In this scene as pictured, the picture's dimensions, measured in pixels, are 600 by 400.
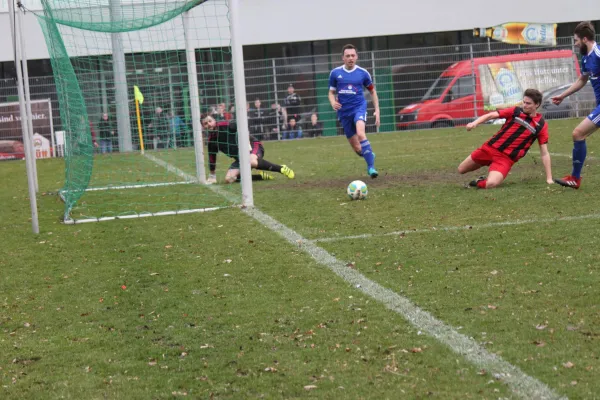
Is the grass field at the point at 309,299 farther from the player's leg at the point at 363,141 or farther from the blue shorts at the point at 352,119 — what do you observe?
the blue shorts at the point at 352,119

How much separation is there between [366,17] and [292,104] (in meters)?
4.85

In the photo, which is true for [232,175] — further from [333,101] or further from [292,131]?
[292,131]

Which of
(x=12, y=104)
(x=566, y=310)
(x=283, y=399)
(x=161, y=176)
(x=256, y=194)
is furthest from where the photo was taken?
(x=12, y=104)

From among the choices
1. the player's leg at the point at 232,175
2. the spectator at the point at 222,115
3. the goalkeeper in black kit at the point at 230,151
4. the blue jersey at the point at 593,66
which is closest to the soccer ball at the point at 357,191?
the blue jersey at the point at 593,66

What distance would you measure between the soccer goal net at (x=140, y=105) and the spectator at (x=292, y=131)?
545 centimetres

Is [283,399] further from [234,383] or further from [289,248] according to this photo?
[289,248]

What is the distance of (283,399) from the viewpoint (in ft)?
12.4

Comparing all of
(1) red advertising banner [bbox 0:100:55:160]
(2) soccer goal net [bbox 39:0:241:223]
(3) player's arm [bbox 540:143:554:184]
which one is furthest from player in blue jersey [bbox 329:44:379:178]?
(1) red advertising banner [bbox 0:100:55:160]

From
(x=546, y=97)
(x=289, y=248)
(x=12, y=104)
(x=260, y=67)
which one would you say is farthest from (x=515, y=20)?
(x=289, y=248)

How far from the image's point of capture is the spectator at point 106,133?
55.3 ft

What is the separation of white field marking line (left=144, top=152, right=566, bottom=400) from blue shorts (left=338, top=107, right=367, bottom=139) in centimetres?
497

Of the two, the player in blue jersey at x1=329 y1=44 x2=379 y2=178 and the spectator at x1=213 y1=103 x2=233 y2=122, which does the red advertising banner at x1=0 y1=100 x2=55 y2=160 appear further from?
the player in blue jersey at x1=329 y1=44 x2=379 y2=178

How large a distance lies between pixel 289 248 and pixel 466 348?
127 inches

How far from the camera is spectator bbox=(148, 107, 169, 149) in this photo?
760 inches
